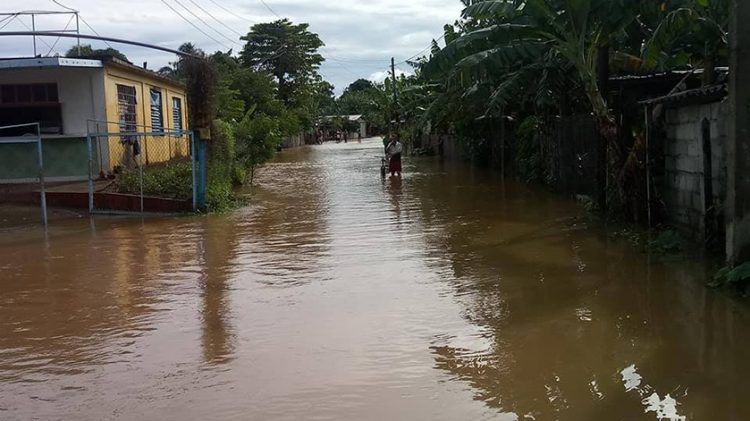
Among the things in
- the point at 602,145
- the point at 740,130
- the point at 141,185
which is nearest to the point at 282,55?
the point at 141,185

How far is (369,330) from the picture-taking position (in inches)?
272

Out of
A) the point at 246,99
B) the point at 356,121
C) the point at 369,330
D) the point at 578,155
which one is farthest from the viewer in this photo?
the point at 356,121

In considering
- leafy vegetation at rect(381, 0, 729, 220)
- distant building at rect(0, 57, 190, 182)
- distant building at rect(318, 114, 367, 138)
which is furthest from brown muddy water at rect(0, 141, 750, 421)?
distant building at rect(318, 114, 367, 138)

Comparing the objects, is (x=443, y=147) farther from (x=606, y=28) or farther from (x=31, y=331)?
(x=31, y=331)

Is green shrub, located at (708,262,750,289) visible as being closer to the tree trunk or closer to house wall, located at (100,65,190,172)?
the tree trunk

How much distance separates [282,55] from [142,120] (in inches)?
1839

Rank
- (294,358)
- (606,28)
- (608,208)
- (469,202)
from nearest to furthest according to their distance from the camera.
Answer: (294,358) → (606,28) → (608,208) → (469,202)

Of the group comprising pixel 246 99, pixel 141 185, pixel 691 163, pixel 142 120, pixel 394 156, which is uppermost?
pixel 246 99

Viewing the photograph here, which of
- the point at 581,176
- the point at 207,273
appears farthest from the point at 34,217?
the point at 581,176

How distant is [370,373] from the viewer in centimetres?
574

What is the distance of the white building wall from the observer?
786 inches

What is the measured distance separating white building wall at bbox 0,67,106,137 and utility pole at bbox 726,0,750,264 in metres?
16.7

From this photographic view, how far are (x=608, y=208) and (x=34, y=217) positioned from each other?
12.4 metres

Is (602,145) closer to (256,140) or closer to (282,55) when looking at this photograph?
(256,140)
